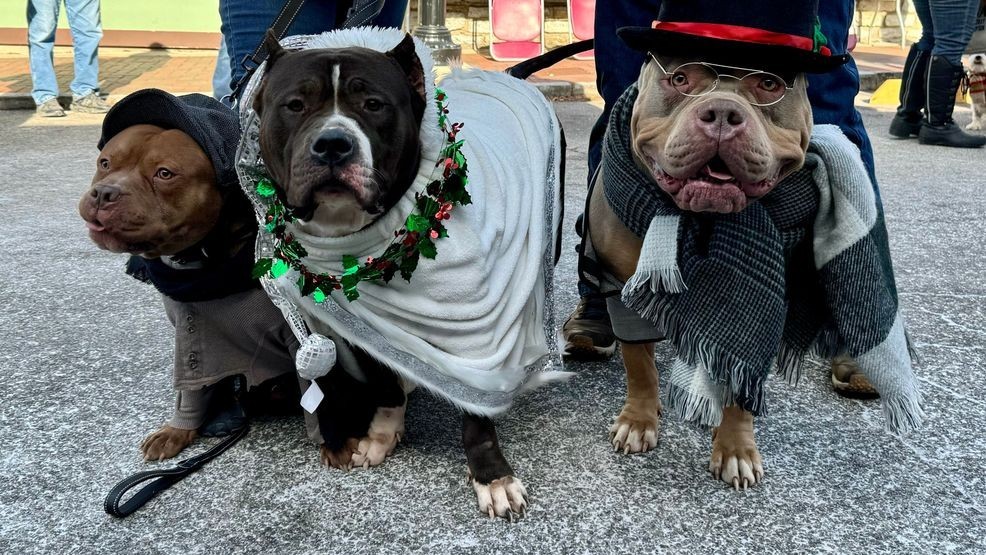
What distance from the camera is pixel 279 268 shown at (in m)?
2.22

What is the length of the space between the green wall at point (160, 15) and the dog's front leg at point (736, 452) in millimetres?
12736

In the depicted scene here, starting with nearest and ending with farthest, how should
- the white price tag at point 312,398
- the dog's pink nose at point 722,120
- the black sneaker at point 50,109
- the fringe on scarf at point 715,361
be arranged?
the dog's pink nose at point 722,120 < the fringe on scarf at point 715,361 < the white price tag at point 312,398 < the black sneaker at point 50,109

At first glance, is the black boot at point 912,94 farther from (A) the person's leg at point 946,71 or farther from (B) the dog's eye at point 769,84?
(B) the dog's eye at point 769,84

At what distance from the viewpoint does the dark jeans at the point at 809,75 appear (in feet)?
8.62

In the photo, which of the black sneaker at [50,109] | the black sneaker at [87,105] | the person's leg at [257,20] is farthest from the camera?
the black sneaker at [87,105]

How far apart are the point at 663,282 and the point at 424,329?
65 centimetres

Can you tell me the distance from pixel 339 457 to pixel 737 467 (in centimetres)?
112

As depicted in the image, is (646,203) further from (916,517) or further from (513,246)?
(916,517)

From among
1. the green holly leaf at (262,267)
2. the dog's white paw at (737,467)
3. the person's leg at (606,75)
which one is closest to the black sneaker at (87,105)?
the person's leg at (606,75)

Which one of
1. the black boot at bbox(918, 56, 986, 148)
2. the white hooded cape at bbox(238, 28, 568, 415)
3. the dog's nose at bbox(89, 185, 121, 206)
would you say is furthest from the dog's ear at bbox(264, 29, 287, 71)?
the black boot at bbox(918, 56, 986, 148)

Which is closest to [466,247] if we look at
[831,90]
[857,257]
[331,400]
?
[331,400]

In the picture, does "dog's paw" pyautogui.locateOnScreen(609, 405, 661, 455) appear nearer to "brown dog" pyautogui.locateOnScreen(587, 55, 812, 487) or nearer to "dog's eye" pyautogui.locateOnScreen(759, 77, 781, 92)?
"brown dog" pyautogui.locateOnScreen(587, 55, 812, 487)

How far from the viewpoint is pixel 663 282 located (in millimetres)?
2125

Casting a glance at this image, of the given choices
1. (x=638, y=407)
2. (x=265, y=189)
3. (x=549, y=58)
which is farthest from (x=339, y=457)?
(x=549, y=58)
